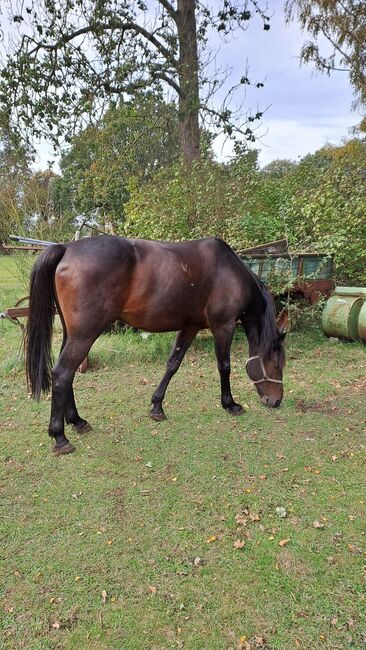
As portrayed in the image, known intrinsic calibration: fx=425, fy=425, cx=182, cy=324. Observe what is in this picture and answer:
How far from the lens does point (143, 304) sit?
351 cm

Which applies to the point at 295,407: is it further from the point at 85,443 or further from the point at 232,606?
the point at 232,606

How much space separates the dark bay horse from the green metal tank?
2569mm

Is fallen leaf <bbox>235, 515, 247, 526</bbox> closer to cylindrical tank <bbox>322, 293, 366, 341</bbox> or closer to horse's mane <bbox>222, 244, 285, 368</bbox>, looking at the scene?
horse's mane <bbox>222, 244, 285, 368</bbox>

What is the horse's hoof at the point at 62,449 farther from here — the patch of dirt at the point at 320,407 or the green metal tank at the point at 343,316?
the green metal tank at the point at 343,316

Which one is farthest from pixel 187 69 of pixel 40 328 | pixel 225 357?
pixel 40 328

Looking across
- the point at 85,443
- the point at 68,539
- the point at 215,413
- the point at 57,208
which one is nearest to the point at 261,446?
the point at 215,413

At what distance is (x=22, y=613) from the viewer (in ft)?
6.36

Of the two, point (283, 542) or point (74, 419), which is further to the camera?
point (74, 419)

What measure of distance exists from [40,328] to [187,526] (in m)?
1.87

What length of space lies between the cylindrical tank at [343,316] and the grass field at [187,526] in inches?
72.7

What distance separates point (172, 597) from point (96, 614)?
35 cm

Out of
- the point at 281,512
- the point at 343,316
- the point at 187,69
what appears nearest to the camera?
the point at 281,512

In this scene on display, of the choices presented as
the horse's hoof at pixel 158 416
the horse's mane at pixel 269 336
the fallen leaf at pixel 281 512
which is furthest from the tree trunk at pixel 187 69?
the fallen leaf at pixel 281 512

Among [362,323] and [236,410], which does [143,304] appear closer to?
[236,410]
